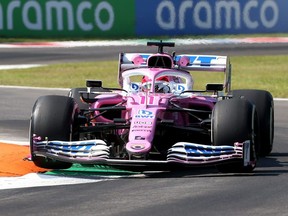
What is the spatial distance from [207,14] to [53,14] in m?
4.84

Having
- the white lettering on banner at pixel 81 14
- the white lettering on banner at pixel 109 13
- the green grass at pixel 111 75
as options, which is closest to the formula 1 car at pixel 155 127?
the green grass at pixel 111 75

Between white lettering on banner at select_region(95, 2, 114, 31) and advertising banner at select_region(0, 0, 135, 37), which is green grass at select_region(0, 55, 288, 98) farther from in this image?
white lettering on banner at select_region(95, 2, 114, 31)

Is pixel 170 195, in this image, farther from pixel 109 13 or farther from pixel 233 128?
pixel 109 13

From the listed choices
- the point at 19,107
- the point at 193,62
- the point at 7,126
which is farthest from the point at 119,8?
the point at 193,62

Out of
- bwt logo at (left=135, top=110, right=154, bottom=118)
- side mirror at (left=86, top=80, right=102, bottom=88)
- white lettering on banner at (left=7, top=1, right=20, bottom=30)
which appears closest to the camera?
bwt logo at (left=135, top=110, right=154, bottom=118)

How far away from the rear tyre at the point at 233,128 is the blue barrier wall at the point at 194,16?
22.6 metres

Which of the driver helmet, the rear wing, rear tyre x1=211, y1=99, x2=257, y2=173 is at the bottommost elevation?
rear tyre x1=211, y1=99, x2=257, y2=173

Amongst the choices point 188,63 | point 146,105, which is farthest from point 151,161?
point 188,63

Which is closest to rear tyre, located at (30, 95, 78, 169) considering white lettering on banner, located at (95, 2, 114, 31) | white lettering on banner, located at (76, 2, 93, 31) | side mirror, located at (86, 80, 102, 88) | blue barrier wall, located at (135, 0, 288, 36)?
side mirror, located at (86, 80, 102, 88)

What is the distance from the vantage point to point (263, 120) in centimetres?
1233

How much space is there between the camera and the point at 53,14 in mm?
32500

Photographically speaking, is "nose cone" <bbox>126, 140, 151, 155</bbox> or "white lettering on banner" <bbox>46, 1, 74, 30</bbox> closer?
"nose cone" <bbox>126, 140, 151, 155</bbox>

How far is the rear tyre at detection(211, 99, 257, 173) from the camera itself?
10586 millimetres

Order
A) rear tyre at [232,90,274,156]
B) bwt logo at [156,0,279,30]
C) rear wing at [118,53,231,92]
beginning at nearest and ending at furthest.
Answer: rear tyre at [232,90,274,156]
rear wing at [118,53,231,92]
bwt logo at [156,0,279,30]
